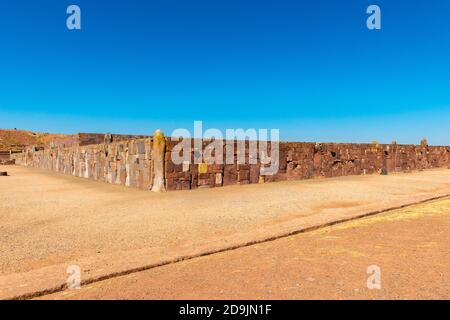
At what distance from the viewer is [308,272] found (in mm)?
2922

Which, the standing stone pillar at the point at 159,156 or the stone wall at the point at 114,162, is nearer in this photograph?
the standing stone pillar at the point at 159,156

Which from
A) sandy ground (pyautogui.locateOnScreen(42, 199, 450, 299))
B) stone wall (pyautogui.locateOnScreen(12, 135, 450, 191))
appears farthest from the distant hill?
sandy ground (pyautogui.locateOnScreen(42, 199, 450, 299))

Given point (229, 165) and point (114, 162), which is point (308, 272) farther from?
point (114, 162)

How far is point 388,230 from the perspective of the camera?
4414mm

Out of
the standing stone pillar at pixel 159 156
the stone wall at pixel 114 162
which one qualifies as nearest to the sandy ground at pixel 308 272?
the standing stone pillar at pixel 159 156

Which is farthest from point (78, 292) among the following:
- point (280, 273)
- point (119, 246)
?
point (280, 273)

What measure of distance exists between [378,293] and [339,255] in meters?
0.90

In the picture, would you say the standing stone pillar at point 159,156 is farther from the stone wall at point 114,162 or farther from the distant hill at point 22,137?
the distant hill at point 22,137

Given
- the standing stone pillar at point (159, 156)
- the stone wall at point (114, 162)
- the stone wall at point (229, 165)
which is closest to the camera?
the standing stone pillar at point (159, 156)

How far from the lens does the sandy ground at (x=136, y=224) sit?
10.6 feet

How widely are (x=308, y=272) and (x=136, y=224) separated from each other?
9.21 ft

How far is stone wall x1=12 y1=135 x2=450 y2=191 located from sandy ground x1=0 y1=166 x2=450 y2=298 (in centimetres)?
85

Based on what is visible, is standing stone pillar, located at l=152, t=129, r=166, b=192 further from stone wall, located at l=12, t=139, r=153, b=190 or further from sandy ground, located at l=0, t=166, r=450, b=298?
sandy ground, located at l=0, t=166, r=450, b=298

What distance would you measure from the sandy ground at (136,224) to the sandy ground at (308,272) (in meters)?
0.26
